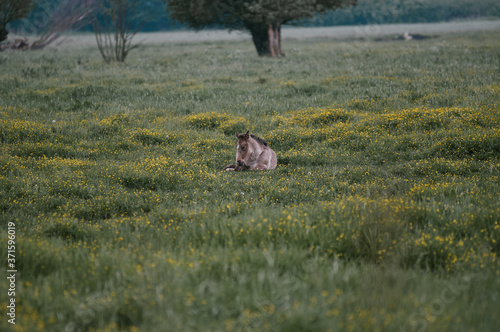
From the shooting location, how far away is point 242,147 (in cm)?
918

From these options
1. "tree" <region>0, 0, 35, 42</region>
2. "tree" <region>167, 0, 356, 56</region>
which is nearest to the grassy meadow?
"tree" <region>0, 0, 35, 42</region>

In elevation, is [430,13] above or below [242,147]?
above

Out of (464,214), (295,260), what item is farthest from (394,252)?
(464,214)

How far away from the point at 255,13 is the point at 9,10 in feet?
54.6

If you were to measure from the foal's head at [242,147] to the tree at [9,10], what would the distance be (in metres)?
25.0

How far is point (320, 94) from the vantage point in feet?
52.9

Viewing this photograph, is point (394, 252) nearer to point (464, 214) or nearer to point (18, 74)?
point (464, 214)

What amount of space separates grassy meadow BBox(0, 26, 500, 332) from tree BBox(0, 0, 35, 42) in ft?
43.4

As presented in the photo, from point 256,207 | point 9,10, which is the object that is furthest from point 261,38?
point 256,207

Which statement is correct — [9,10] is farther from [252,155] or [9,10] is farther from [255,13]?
[252,155]

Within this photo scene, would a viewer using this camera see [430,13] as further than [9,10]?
Yes

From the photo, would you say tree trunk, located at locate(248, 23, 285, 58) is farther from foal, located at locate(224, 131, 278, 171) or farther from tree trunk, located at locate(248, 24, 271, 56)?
foal, located at locate(224, 131, 278, 171)

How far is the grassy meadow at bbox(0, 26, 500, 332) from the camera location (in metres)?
3.63

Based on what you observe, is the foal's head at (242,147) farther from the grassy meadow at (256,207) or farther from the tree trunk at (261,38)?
the tree trunk at (261,38)
